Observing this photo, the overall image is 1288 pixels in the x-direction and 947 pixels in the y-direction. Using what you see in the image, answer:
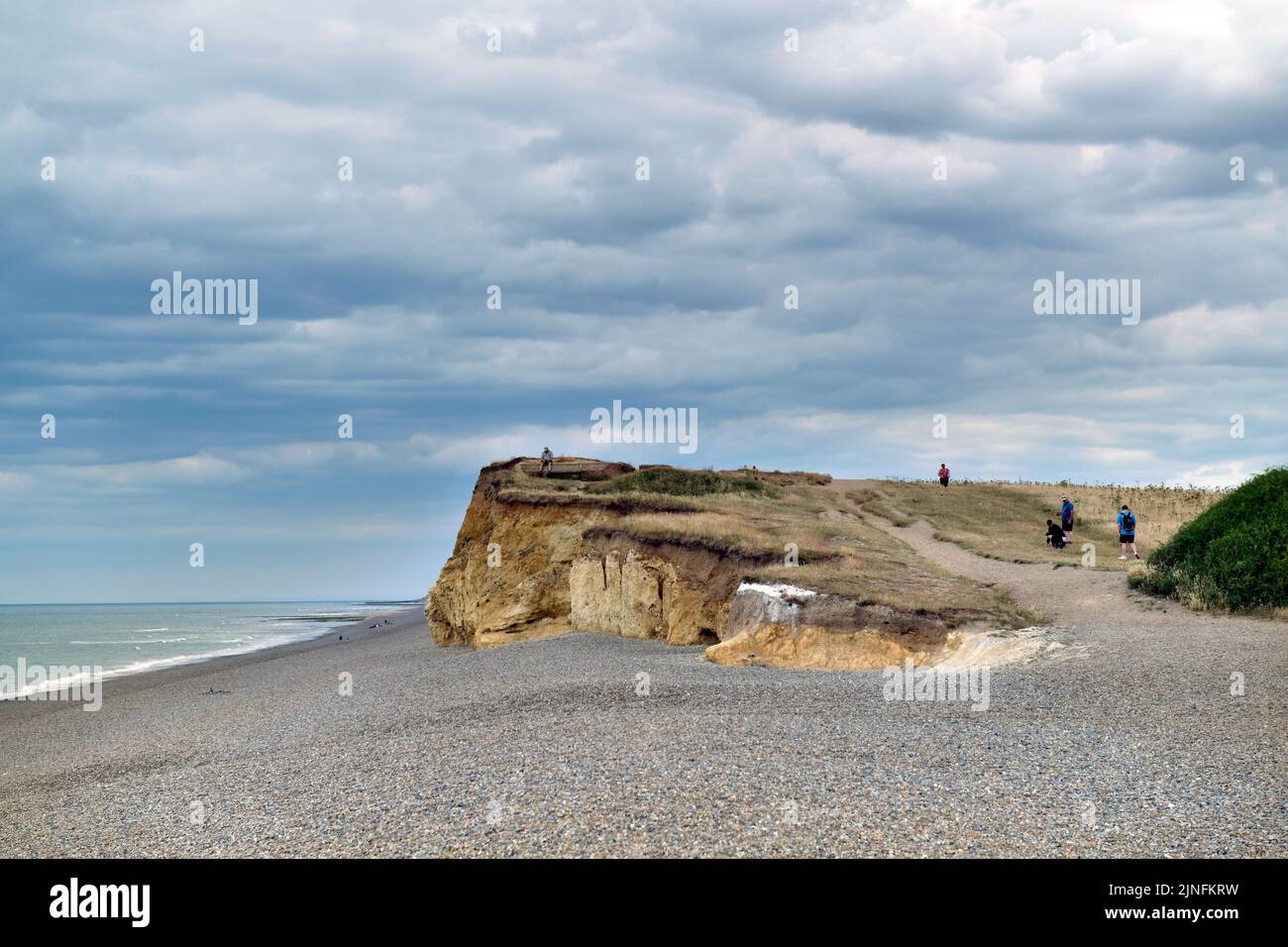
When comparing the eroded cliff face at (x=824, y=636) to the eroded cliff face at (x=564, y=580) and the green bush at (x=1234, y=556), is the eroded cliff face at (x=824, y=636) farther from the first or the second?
the green bush at (x=1234, y=556)

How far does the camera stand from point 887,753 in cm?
1114

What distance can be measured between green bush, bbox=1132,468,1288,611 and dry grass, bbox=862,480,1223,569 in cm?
444

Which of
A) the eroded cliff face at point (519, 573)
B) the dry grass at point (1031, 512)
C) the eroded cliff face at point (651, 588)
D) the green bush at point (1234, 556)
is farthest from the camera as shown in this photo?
the dry grass at point (1031, 512)

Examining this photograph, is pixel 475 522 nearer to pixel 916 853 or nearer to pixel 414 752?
pixel 414 752

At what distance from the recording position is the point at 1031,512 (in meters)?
48.6

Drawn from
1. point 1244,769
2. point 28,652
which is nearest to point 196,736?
point 1244,769

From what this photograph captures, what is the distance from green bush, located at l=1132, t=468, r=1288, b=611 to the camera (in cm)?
2119

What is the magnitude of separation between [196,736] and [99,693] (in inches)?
728

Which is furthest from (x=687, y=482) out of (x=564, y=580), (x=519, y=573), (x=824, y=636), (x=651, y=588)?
(x=824, y=636)

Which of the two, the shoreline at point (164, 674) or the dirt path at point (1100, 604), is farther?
the shoreline at point (164, 674)

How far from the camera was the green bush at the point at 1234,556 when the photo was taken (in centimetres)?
2119

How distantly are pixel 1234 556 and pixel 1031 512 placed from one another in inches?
1048

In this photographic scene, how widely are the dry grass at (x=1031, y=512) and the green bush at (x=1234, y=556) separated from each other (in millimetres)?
4439

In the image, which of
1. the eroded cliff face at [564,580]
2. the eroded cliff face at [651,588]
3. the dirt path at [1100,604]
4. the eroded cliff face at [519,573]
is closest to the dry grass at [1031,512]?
the dirt path at [1100,604]
